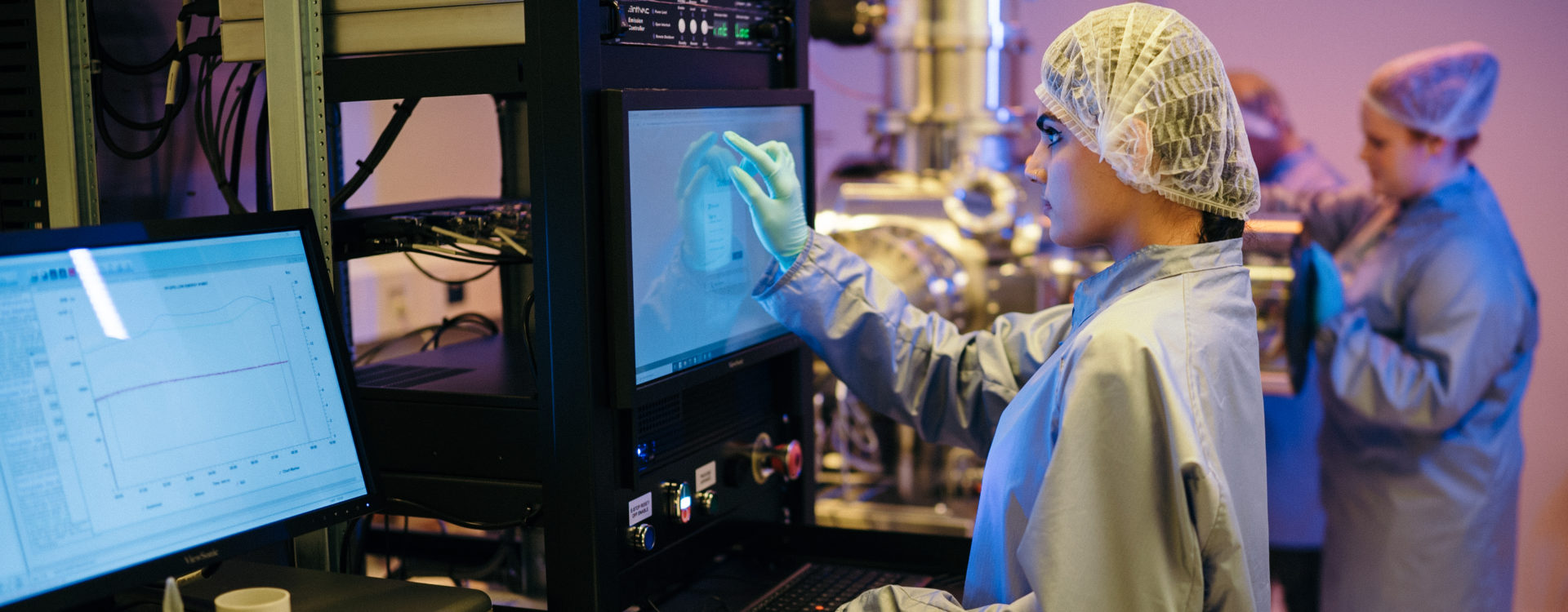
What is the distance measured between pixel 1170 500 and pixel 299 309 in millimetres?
741

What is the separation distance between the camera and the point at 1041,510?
0.95 metres

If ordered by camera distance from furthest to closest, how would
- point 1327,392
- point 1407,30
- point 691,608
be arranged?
point 1407,30 → point 1327,392 → point 691,608

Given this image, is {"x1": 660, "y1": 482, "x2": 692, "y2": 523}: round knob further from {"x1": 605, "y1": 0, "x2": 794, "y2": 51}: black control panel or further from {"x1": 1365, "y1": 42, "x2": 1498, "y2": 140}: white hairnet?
{"x1": 1365, "y1": 42, "x2": 1498, "y2": 140}: white hairnet

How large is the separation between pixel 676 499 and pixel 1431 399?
5.76ft

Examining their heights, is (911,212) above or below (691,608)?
above

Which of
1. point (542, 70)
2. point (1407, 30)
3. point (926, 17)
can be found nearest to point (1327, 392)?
point (1407, 30)

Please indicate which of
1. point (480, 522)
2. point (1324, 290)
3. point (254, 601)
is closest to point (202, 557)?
point (254, 601)

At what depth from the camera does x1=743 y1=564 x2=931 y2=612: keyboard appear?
49.4 inches

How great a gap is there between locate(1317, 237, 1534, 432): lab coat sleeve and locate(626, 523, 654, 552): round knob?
175 cm

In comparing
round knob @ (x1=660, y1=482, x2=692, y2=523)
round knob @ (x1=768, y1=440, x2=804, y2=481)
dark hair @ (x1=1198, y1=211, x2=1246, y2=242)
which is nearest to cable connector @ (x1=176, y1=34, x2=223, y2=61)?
round knob @ (x1=660, y1=482, x2=692, y2=523)

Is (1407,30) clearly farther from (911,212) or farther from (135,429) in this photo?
(135,429)

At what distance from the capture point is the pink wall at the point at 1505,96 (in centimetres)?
273

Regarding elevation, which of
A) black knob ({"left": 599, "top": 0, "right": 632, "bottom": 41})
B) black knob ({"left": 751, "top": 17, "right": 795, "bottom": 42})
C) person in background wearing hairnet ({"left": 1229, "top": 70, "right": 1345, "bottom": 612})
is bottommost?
person in background wearing hairnet ({"left": 1229, "top": 70, "right": 1345, "bottom": 612})

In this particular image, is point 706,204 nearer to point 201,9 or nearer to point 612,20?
point 612,20
